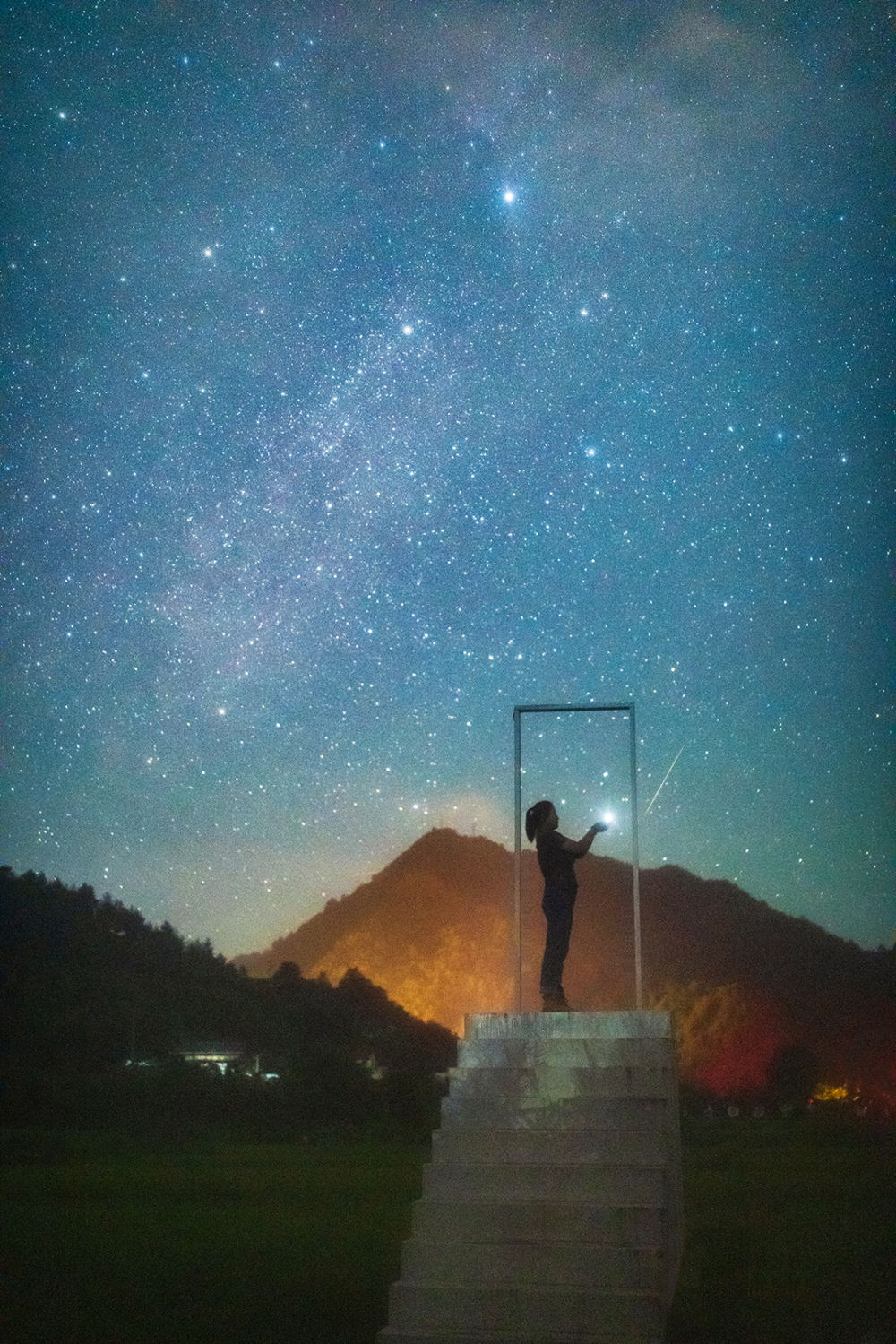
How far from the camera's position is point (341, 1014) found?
3878 centimetres

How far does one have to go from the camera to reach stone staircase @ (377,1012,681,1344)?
604 cm

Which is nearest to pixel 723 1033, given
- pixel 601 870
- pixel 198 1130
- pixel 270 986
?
pixel 601 870

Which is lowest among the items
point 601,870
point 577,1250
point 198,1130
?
point 198,1130

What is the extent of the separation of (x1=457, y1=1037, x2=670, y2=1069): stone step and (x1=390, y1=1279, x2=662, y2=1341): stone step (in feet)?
4.42

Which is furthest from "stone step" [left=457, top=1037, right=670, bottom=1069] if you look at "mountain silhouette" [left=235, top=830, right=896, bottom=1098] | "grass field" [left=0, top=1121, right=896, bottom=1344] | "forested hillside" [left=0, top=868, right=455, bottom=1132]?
"mountain silhouette" [left=235, top=830, right=896, bottom=1098]

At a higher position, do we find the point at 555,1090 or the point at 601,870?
the point at 601,870

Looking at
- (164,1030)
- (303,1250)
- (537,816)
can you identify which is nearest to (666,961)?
(164,1030)

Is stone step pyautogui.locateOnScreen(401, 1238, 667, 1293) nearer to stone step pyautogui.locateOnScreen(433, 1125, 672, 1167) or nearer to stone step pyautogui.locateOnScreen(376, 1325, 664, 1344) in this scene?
stone step pyautogui.locateOnScreen(376, 1325, 664, 1344)

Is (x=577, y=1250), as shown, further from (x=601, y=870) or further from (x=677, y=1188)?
(x=601, y=870)

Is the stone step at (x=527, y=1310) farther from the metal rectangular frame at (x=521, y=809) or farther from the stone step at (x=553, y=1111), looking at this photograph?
the metal rectangular frame at (x=521, y=809)

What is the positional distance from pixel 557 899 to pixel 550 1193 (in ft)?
6.76

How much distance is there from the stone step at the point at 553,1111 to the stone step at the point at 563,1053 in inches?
6.4

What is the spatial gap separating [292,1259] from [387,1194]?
638cm

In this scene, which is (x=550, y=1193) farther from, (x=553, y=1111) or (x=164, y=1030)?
(x=164, y=1030)
